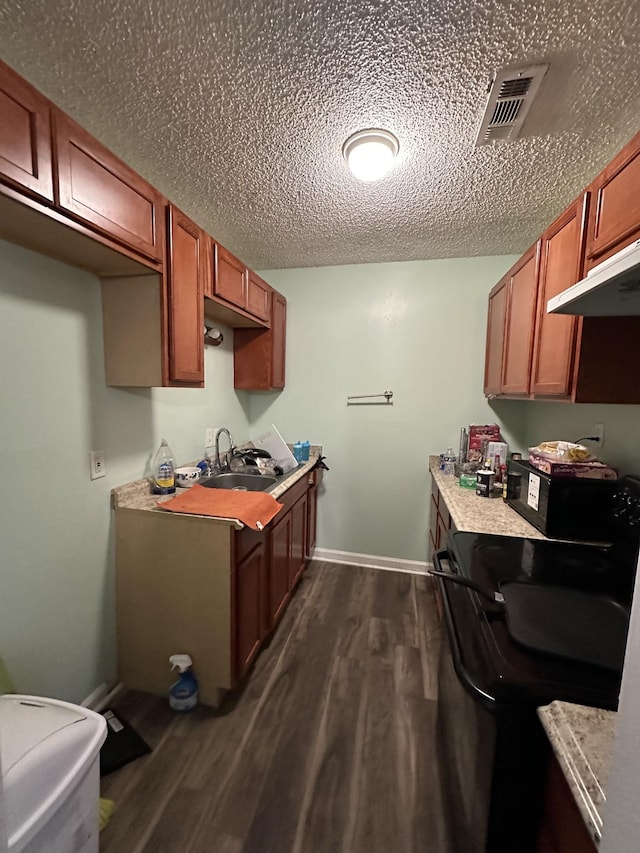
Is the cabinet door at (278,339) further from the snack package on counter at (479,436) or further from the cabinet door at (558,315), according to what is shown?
the cabinet door at (558,315)

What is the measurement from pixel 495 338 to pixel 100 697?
9.76 ft

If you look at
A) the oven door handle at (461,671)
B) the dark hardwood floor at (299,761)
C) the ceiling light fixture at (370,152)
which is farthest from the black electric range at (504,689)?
the ceiling light fixture at (370,152)

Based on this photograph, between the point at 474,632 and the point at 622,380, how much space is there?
Result: 3.65 feet

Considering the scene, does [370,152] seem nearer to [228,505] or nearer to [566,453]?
[566,453]

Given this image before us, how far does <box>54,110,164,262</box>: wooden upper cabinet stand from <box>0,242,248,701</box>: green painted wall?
0.33 m

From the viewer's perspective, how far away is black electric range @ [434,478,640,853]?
0.67 meters

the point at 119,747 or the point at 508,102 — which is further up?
the point at 508,102

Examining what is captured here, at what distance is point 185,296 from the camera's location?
1616 millimetres

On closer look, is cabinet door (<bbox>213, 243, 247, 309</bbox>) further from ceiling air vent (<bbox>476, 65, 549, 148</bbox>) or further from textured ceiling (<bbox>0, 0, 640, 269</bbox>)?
ceiling air vent (<bbox>476, 65, 549, 148</bbox>)

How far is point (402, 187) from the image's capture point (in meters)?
1.66

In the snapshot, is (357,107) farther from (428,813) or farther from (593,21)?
(428,813)

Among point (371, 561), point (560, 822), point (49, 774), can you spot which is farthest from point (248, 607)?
point (371, 561)

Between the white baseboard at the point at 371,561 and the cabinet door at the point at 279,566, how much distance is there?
0.75 m

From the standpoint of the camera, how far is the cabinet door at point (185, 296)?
152 cm
